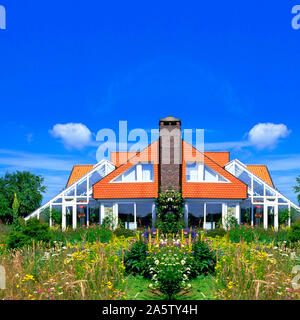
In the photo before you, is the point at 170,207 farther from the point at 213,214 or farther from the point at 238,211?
the point at 238,211

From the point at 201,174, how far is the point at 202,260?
39.3ft

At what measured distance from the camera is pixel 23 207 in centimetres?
3069

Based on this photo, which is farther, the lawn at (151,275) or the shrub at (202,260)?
the shrub at (202,260)

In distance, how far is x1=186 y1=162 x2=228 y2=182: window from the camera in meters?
21.9

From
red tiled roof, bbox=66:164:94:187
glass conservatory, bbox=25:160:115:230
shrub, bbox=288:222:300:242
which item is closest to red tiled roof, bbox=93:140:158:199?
glass conservatory, bbox=25:160:115:230

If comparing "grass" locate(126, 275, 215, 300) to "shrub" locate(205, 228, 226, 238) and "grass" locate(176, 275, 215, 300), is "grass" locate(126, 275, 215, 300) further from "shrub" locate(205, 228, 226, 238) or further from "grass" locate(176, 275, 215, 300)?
"shrub" locate(205, 228, 226, 238)

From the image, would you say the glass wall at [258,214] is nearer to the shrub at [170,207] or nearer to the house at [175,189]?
the house at [175,189]

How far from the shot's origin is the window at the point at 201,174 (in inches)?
862

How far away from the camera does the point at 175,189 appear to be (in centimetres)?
2092

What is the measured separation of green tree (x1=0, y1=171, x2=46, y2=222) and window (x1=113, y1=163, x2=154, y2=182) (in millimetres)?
13563

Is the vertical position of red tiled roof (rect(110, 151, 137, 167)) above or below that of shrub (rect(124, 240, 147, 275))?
above

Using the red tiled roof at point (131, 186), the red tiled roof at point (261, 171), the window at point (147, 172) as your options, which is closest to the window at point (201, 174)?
the red tiled roof at point (131, 186)
